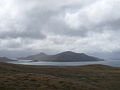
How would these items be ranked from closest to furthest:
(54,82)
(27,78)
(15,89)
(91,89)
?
(15,89) → (91,89) → (54,82) → (27,78)

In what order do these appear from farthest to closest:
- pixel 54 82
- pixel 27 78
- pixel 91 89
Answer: pixel 27 78, pixel 54 82, pixel 91 89

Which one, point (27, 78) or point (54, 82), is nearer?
point (54, 82)

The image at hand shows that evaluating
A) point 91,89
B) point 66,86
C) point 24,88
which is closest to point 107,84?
point 91,89

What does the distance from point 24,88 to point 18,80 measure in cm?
525

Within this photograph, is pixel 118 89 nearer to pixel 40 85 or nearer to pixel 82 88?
pixel 82 88

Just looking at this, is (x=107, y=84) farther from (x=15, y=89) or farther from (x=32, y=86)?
(x=15, y=89)

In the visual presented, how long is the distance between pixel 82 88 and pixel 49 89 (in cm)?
558

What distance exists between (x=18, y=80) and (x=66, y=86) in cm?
901

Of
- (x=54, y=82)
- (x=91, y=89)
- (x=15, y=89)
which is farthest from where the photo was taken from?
(x=54, y=82)

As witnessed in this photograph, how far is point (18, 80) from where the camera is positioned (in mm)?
34125

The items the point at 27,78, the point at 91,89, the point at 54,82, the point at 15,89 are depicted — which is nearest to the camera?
the point at 15,89

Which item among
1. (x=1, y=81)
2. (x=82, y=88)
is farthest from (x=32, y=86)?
(x=82, y=88)

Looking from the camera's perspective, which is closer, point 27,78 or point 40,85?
point 40,85

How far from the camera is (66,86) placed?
31.5 metres
